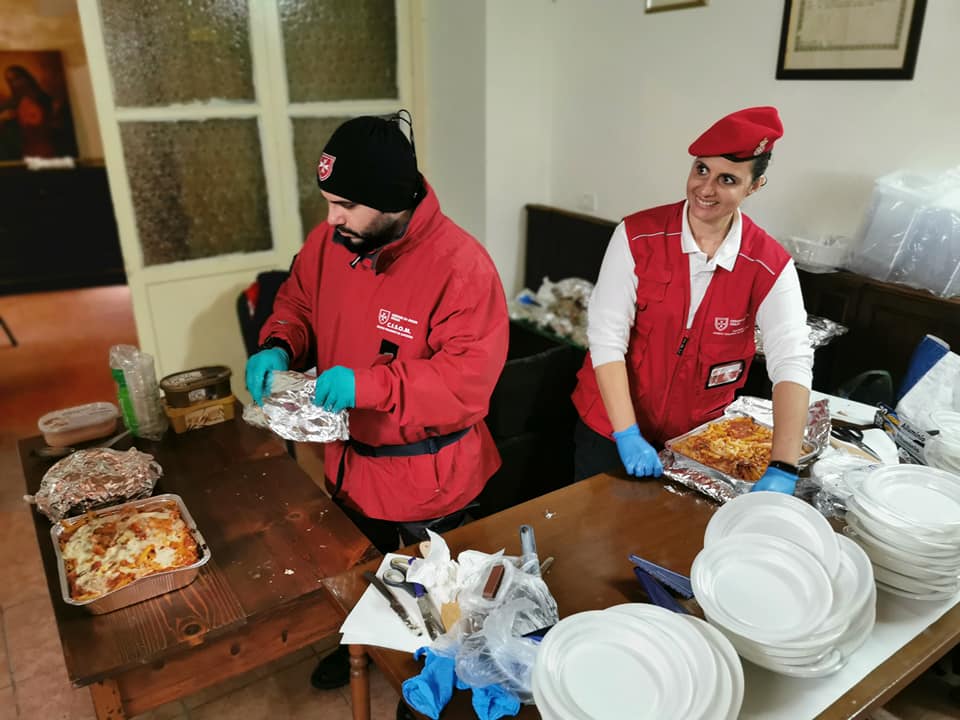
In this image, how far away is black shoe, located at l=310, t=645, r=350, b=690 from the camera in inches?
76.1

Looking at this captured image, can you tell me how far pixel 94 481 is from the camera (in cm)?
150

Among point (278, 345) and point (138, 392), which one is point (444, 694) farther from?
point (138, 392)

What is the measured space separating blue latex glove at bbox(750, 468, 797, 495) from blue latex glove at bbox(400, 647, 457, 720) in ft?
2.29

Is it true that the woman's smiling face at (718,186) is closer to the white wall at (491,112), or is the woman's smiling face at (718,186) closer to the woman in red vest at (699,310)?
the woman in red vest at (699,310)

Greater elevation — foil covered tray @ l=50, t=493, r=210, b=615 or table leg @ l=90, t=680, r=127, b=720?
foil covered tray @ l=50, t=493, r=210, b=615

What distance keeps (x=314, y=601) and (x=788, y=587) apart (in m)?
0.85

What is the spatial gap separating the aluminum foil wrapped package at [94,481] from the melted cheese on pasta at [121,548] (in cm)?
6

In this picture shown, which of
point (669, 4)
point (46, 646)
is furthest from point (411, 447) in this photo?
point (669, 4)

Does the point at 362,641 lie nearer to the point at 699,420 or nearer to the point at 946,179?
the point at 699,420

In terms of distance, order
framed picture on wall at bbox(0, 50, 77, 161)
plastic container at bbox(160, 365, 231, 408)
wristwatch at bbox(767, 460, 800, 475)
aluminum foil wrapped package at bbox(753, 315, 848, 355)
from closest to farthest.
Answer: wristwatch at bbox(767, 460, 800, 475) < plastic container at bbox(160, 365, 231, 408) < aluminum foil wrapped package at bbox(753, 315, 848, 355) < framed picture on wall at bbox(0, 50, 77, 161)

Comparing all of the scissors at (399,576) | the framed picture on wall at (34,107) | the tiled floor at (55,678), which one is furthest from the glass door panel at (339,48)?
the framed picture on wall at (34,107)

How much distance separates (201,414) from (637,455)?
1.14 metres

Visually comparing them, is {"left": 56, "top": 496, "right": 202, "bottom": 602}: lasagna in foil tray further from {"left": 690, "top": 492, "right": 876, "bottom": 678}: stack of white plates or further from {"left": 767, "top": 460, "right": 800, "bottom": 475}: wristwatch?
{"left": 767, "top": 460, "right": 800, "bottom": 475}: wristwatch

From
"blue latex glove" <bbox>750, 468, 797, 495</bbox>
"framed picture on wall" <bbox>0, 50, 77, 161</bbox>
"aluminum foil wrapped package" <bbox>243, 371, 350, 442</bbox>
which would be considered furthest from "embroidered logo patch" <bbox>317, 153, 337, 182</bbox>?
"framed picture on wall" <bbox>0, 50, 77, 161</bbox>
